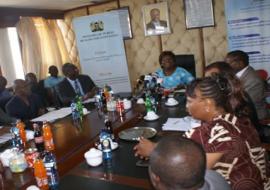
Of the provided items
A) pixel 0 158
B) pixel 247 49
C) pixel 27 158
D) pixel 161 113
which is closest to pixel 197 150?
pixel 27 158

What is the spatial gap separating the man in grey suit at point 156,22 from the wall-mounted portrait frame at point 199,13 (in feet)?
1.29

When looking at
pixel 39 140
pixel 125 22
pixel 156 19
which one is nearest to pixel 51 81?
pixel 125 22

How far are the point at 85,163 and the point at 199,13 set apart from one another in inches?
132

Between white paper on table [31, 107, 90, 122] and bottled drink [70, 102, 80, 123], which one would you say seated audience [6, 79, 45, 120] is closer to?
white paper on table [31, 107, 90, 122]

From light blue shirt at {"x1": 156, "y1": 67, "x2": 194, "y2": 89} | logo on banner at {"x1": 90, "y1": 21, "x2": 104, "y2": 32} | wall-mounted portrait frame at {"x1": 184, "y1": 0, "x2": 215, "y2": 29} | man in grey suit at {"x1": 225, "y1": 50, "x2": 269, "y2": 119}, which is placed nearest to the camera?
man in grey suit at {"x1": 225, "y1": 50, "x2": 269, "y2": 119}

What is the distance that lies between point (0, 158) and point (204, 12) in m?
3.49

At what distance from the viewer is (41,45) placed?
4.84 m

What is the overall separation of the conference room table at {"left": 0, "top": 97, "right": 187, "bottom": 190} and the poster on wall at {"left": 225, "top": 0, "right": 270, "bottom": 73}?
1988 mm

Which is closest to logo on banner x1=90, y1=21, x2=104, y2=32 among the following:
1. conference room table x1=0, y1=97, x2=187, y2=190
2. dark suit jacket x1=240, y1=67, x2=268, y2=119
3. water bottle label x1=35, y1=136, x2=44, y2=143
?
conference room table x1=0, y1=97, x2=187, y2=190

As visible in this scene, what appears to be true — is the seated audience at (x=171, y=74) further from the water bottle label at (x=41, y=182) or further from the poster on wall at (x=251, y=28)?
the water bottle label at (x=41, y=182)

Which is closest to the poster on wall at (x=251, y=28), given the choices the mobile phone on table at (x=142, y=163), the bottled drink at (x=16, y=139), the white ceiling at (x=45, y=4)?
the white ceiling at (x=45, y=4)

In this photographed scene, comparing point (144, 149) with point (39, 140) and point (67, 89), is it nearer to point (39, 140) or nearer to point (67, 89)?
point (39, 140)

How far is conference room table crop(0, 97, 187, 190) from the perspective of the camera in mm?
1284

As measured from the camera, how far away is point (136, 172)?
134cm
